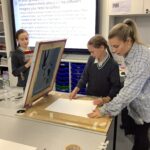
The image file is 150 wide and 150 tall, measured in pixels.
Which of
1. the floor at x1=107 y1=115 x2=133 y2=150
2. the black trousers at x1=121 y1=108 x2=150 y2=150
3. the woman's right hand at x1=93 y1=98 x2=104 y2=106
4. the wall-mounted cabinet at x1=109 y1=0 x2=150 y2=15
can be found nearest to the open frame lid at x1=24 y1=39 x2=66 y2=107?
the woman's right hand at x1=93 y1=98 x2=104 y2=106

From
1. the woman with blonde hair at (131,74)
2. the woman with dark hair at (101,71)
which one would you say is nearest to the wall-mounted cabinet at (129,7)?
the woman with dark hair at (101,71)

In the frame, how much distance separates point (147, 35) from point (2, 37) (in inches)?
111

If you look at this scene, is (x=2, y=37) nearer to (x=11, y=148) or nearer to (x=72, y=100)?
(x=72, y=100)

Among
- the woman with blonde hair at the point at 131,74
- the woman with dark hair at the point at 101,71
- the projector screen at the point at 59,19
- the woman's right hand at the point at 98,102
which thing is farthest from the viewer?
the projector screen at the point at 59,19

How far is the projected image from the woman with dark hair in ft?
0.80

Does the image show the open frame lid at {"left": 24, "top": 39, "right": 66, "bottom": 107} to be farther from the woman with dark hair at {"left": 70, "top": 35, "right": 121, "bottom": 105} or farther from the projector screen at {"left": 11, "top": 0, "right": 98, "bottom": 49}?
the projector screen at {"left": 11, "top": 0, "right": 98, "bottom": 49}

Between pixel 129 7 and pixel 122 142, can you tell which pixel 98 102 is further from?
pixel 129 7

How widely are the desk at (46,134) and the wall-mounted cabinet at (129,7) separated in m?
2.19

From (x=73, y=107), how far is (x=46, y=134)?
0.38 m

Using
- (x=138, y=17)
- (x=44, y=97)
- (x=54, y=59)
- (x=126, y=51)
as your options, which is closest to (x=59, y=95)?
(x=44, y=97)

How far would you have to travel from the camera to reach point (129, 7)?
2834 millimetres

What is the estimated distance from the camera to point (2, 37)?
4.14 metres

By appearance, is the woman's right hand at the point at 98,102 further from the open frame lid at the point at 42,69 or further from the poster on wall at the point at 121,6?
the poster on wall at the point at 121,6

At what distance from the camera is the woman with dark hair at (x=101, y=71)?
169cm
